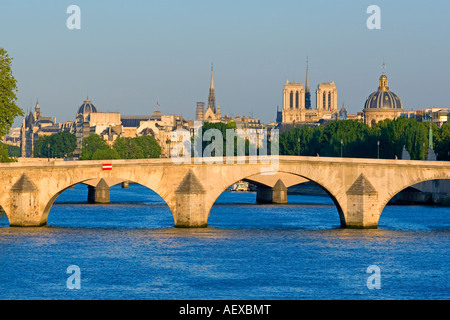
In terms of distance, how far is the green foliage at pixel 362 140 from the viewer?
3752 inches

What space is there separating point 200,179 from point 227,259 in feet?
36.6

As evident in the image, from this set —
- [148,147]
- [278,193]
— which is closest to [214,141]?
[148,147]

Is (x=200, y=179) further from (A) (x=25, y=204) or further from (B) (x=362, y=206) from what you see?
(A) (x=25, y=204)

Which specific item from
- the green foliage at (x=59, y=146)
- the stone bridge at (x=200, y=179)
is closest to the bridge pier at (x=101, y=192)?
the stone bridge at (x=200, y=179)

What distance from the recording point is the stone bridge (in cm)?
5631

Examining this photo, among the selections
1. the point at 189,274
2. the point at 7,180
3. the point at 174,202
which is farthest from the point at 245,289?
the point at 7,180

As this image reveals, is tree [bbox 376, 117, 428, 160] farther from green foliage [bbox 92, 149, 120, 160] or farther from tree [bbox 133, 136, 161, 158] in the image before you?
tree [bbox 133, 136, 161, 158]

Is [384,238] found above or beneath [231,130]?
beneath

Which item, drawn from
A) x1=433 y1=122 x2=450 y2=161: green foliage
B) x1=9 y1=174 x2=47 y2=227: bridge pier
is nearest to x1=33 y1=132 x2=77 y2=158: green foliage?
x1=433 y1=122 x2=450 y2=161: green foliage

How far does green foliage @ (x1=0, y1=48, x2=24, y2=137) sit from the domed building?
104078mm

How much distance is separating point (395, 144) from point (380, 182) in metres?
41.4

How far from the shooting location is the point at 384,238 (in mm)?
53188
